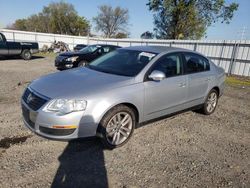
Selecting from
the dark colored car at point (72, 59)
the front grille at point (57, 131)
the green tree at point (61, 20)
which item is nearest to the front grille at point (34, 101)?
the front grille at point (57, 131)

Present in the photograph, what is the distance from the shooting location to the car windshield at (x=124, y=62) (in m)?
4.14

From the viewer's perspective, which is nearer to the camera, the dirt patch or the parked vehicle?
the parked vehicle

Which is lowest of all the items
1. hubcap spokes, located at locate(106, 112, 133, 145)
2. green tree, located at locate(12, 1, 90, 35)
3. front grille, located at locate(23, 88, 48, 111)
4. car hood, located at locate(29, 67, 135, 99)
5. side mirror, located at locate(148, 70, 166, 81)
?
hubcap spokes, located at locate(106, 112, 133, 145)

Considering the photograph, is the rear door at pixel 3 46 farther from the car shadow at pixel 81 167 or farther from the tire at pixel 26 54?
the car shadow at pixel 81 167

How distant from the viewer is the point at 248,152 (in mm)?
3961

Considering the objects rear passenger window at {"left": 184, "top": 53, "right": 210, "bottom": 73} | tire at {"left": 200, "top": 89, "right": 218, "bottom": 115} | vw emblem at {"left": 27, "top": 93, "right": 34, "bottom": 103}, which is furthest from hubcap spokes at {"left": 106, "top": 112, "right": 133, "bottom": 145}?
tire at {"left": 200, "top": 89, "right": 218, "bottom": 115}

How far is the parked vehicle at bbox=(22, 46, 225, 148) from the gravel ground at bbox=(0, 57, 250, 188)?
0.35m

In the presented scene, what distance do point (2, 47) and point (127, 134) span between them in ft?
47.9

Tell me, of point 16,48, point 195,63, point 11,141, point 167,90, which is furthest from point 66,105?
point 16,48

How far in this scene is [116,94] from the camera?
3.54 metres

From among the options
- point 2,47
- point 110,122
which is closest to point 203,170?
point 110,122

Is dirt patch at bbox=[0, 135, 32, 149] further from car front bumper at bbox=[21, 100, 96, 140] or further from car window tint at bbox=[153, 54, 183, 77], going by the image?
car window tint at bbox=[153, 54, 183, 77]

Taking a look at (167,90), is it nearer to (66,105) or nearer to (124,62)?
(124,62)

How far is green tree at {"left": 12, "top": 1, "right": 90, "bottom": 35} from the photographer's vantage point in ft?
186
